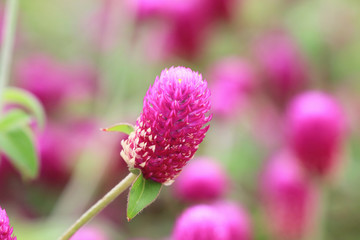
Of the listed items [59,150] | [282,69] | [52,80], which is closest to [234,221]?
[59,150]

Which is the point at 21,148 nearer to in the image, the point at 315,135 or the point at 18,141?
the point at 18,141

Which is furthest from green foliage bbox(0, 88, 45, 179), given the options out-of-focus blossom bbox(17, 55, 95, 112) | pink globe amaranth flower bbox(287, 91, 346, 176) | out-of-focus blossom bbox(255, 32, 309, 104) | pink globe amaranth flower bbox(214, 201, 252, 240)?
out-of-focus blossom bbox(255, 32, 309, 104)

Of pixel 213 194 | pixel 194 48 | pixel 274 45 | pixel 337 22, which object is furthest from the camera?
pixel 337 22

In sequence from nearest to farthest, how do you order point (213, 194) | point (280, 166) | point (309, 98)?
point (213, 194) → point (309, 98) → point (280, 166)

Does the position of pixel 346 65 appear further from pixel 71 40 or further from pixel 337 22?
pixel 71 40

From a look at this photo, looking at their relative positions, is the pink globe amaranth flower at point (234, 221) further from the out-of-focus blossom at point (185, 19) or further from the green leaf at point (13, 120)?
the out-of-focus blossom at point (185, 19)

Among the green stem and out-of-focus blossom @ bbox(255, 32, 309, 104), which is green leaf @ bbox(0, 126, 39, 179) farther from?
out-of-focus blossom @ bbox(255, 32, 309, 104)

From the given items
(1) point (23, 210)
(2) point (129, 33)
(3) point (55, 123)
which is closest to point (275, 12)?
(2) point (129, 33)
